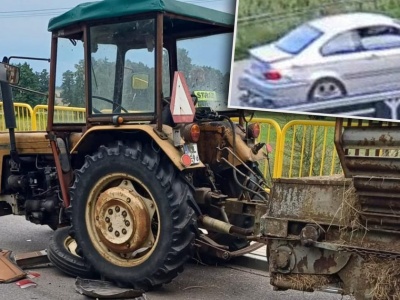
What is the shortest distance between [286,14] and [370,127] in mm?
1298

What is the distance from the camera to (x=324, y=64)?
1672 millimetres

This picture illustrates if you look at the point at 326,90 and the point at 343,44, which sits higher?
the point at 343,44

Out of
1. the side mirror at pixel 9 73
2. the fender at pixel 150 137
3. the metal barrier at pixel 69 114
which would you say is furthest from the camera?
the side mirror at pixel 9 73

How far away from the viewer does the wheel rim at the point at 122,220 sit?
4.39 meters

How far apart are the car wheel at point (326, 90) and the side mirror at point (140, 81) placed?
10.1 feet

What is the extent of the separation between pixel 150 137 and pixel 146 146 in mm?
90

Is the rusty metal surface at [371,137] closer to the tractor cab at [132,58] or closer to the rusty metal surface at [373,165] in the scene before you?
the rusty metal surface at [373,165]

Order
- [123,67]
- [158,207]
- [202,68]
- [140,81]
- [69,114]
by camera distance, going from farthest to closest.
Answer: [69,114], [202,68], [123,67], [140,81], [158,207]

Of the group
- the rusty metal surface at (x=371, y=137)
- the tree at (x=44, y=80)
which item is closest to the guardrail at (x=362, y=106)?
the rusty metal surface at (x=371, y=137)

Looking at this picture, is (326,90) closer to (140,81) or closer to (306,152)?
(140,81)

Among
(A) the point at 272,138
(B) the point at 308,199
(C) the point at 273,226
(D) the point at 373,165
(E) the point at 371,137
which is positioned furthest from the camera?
(A) the point at 272,138

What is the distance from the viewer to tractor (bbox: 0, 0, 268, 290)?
433 centimetres

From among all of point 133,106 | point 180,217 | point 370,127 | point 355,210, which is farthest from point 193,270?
point 370,127

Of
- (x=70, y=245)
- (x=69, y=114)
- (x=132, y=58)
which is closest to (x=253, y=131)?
(x=132, y=58)
